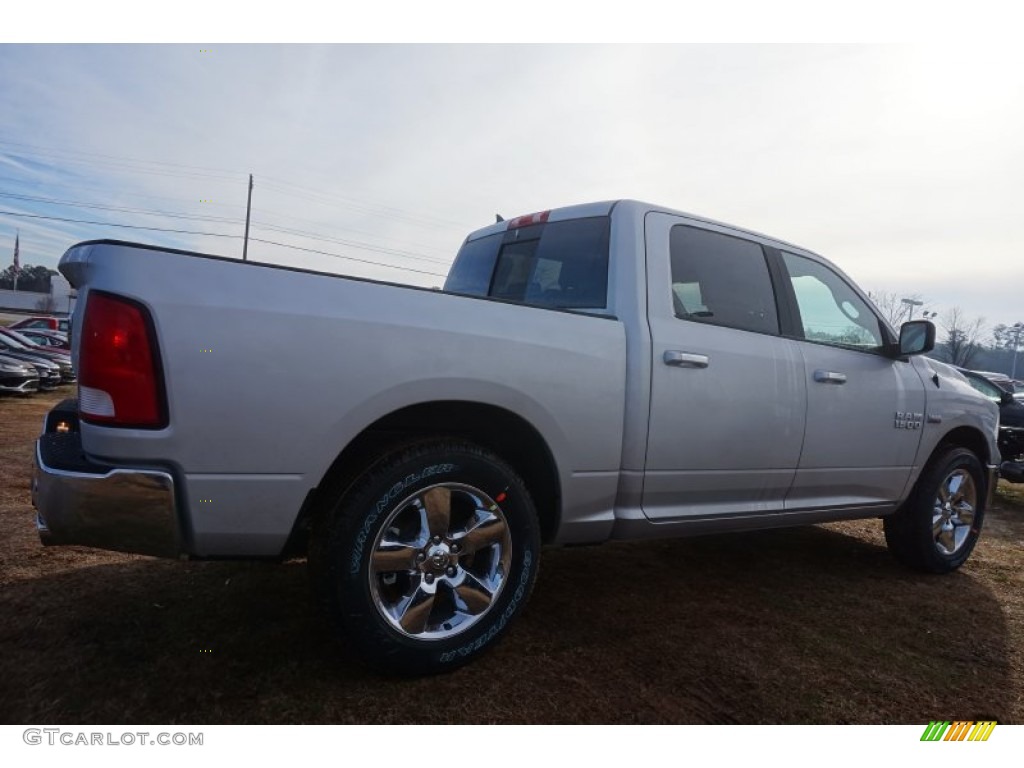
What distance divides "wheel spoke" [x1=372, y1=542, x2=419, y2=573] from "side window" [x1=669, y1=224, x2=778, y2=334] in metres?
1.57

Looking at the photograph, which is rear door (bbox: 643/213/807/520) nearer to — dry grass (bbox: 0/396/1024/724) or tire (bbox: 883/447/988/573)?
dry grass (bbox: 0/396/1024/724)

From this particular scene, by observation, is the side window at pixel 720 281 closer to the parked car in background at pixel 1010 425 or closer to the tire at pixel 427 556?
the tire at pixel 427 556

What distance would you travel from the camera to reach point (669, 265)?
2994 mm

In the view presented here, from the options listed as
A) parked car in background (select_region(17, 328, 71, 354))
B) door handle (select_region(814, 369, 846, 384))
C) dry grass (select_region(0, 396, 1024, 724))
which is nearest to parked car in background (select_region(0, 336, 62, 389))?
parked car in background (select_region(17, 328, 71, 354))

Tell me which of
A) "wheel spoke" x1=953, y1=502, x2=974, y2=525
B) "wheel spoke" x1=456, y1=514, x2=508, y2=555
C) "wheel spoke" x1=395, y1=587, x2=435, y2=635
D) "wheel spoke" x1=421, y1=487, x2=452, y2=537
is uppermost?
"wheel spoke" x1=421, y1=487, x2=452, y2=537

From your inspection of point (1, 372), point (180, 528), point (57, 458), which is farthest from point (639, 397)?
point (1, 372)

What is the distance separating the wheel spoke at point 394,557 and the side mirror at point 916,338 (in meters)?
3.16

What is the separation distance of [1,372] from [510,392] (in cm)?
1387

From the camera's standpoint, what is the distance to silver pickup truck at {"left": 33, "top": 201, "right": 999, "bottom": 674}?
6.23 feet

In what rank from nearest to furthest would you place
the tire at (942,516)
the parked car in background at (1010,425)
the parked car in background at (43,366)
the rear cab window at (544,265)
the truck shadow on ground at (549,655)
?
the truck shadow on ground at (549,655) → the rear cab window at (544,265) → the tire at (942,516) → the parked car in background at (1010,425) → the parked car in background at (43,366)

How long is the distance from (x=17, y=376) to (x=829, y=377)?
14.4 metres

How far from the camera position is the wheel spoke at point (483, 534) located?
93.0 inches

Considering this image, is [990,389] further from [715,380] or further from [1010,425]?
[715,380]
